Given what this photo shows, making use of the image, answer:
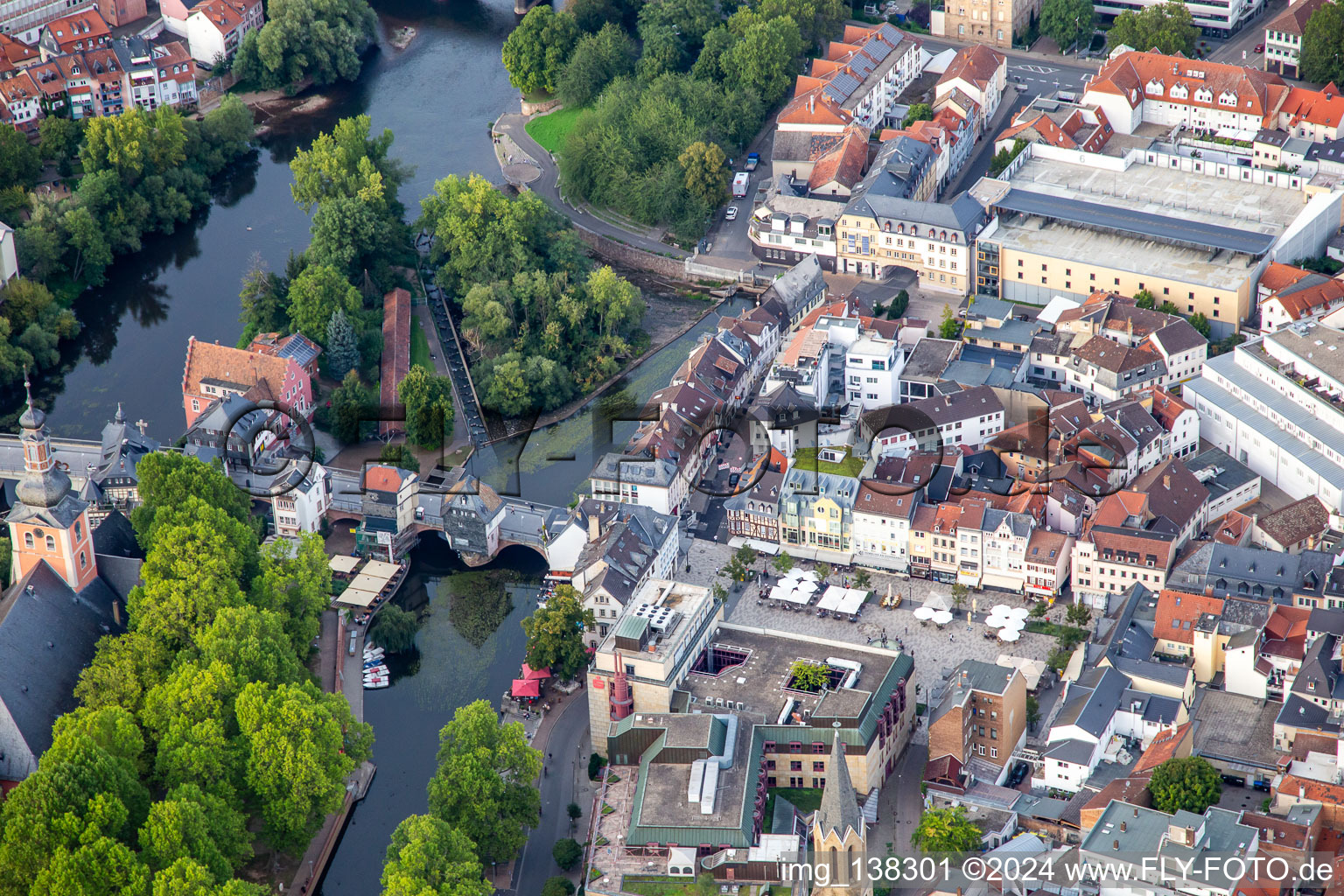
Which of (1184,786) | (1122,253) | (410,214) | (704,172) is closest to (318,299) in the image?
(410,214)

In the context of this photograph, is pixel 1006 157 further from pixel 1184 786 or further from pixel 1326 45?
pixel 1184 786

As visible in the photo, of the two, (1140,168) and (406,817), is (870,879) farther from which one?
(1140,168)

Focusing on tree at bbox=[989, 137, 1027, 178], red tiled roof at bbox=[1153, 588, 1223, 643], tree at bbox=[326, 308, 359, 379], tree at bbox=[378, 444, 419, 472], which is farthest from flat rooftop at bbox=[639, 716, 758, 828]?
tree at bbox=[989, 137, 1027, 178]

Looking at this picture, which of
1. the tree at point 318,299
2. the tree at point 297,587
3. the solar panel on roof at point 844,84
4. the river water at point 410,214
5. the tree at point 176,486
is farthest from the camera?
the solar panel on roof at point 844,84

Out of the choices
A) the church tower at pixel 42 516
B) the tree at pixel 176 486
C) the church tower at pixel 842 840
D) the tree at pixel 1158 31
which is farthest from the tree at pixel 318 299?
the tree at pixel 1158 31

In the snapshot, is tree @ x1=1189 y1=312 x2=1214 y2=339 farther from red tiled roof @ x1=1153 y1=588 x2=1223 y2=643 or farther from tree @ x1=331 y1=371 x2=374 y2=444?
tree @ x1=331 y1=371 x2=374 y2=444

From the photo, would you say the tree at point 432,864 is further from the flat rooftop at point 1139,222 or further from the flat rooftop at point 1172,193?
the flat rooftop at point 1172,193
